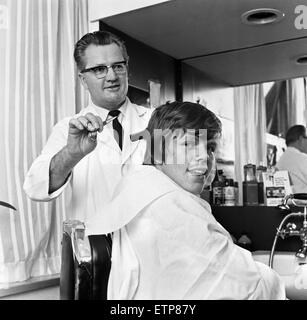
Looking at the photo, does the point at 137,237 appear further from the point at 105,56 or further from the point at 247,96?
the point at 247,96

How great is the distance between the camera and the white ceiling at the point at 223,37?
1575mm

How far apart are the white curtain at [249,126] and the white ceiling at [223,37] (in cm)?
6

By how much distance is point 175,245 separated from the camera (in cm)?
92

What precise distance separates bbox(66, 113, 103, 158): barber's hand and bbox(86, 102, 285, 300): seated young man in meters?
0.15

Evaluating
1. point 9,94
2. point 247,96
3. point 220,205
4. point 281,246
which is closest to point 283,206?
point 281,246

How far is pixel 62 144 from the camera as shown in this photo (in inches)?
52.0

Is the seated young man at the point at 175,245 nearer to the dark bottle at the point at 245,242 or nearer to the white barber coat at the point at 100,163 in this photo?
the white barber coat at the point at 100,163

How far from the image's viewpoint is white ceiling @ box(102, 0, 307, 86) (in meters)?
1.58

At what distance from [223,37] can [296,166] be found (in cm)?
64

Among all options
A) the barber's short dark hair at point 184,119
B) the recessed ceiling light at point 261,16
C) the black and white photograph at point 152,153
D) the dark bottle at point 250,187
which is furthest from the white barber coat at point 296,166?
the barber's short dark hair at point 184,119

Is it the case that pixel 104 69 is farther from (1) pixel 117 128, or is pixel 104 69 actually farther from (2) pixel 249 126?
(2) pixel 249 126
